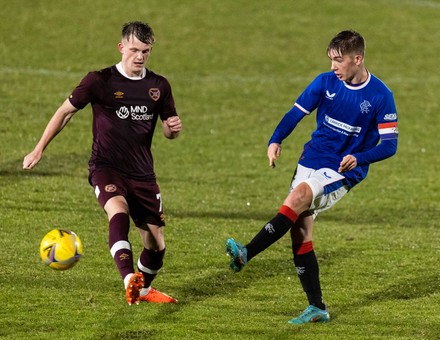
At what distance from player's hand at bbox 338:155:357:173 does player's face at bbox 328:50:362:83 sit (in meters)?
0.73

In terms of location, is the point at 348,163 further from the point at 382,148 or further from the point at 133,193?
the point at 133,193

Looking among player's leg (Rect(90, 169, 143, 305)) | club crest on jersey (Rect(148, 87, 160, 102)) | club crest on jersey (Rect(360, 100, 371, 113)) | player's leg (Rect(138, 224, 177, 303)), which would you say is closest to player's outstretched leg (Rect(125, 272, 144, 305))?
player's leg (Rect(90, 169, 143, 305))

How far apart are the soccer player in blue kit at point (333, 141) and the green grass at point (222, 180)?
570mm

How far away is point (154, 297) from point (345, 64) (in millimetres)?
2732

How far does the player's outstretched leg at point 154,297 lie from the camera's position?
383 inches

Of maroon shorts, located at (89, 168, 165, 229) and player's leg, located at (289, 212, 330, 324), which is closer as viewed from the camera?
maroon shorts, located at (89, 168, 165, 229)

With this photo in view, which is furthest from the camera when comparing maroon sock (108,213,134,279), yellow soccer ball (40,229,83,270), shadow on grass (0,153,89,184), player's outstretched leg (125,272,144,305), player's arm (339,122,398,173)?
shadow on grass (0,153,89,184)

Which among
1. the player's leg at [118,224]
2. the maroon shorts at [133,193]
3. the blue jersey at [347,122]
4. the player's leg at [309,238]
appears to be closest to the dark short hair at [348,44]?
the blue jersey at [347,122]

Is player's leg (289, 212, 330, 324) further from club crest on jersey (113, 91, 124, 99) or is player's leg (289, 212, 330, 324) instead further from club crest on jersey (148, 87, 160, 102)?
club crest on jersey (113, 91, 124, 99)

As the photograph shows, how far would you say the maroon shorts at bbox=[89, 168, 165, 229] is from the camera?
9.05 metres

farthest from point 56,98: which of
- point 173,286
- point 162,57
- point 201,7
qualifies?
point 173,286

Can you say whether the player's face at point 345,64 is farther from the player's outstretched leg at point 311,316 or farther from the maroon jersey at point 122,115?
the player's outstretched leg at point 311,316

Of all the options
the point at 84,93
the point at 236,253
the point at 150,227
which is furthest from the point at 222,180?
the point at 236,253

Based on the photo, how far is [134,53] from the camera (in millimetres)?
9094
